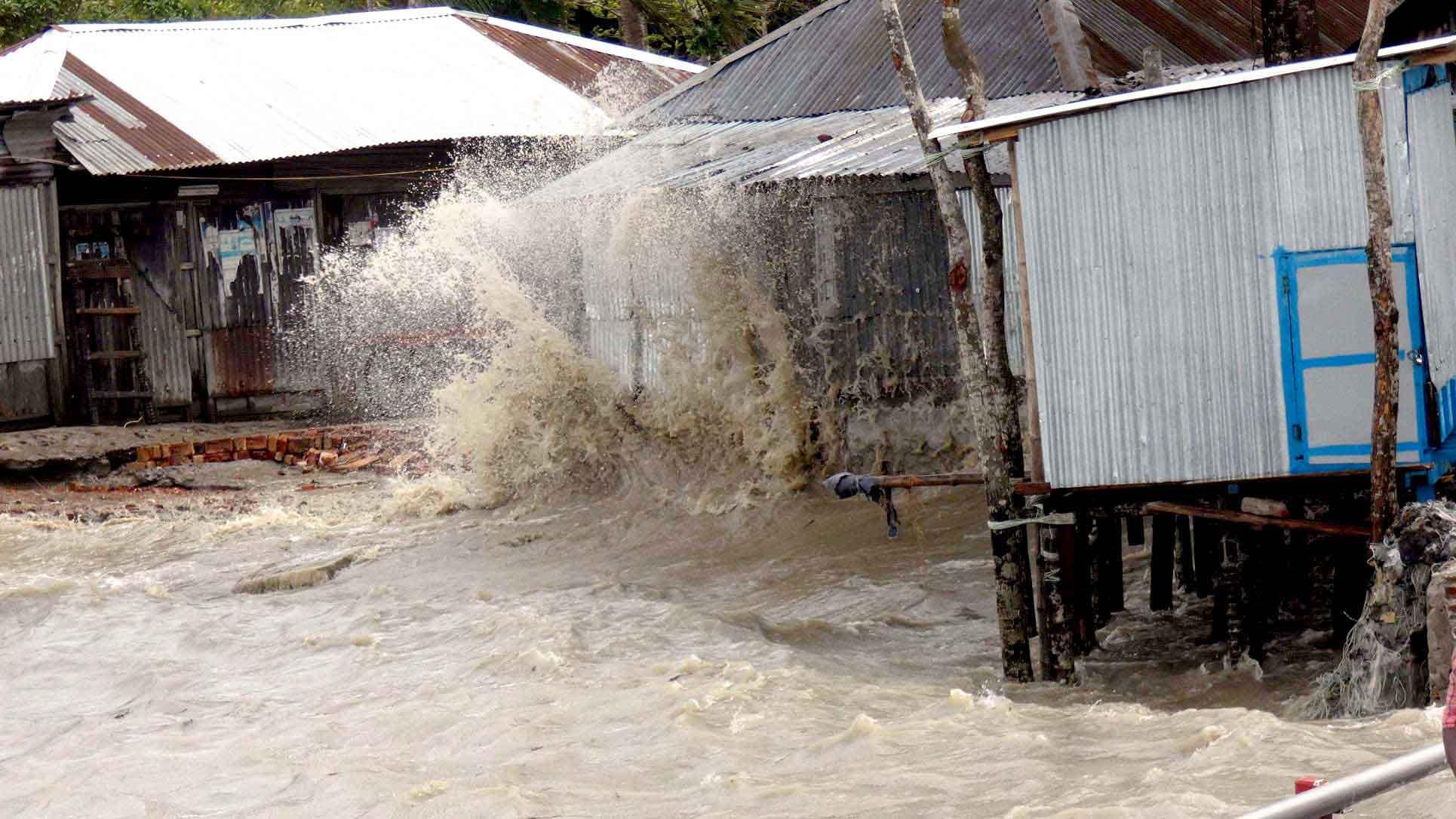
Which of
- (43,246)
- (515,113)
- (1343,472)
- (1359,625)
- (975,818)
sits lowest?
(975,818)

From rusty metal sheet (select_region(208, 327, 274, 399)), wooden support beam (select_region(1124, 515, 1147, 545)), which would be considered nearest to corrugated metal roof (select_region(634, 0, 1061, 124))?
wooden support beam (select_region(1124, 515, 1147, 545))

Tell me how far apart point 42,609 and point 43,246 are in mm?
6850

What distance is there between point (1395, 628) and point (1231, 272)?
6.48ft

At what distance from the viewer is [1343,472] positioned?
26.8 feet

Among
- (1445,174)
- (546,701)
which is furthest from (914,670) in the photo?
(1445,174)

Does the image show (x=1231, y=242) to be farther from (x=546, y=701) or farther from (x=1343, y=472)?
(x=546, y=701)

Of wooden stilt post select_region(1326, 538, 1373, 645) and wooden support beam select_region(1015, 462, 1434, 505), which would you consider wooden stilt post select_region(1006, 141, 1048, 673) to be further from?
wooden stilt post select_region(1326, 538, 1373, 645)

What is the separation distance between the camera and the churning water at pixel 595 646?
7.39 m

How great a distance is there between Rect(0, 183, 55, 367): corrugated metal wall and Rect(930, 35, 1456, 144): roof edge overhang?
42.1 feet

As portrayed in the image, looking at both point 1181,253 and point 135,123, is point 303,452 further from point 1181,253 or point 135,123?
point 1181,253

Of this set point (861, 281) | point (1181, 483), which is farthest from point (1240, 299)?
point (861, 281)

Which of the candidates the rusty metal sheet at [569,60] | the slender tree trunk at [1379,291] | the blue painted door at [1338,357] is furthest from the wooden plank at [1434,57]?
the rusty metal sheet at [569,60]

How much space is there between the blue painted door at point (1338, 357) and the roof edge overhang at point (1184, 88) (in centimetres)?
90

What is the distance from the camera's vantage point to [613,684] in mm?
9445
